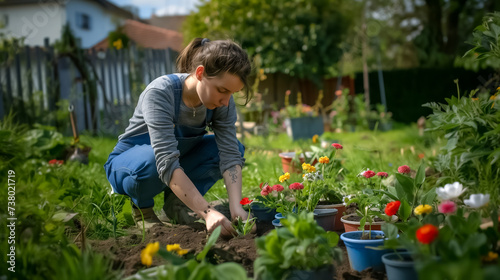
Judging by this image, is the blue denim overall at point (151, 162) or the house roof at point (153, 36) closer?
the blue denim overall at point (151, 162)

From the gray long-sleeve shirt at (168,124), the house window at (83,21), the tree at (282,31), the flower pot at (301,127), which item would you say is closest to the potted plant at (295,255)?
the gray long-sleeve shirt at (168,124)

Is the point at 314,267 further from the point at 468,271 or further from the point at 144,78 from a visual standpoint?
the point at 144,78

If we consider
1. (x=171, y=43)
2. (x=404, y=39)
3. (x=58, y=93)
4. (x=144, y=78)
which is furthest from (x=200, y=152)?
(x=171, y=43)

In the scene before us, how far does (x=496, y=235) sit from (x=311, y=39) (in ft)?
29.2

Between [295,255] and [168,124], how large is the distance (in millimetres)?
972

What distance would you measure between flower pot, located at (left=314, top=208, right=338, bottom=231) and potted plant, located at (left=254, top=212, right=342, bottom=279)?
2.06 ft

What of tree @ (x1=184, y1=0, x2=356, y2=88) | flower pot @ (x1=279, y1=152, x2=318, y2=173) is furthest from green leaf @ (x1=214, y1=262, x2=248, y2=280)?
tree @ (x1=184, y1=0, x2=356, y2=88)

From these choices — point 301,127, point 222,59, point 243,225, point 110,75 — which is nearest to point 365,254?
point 243,225

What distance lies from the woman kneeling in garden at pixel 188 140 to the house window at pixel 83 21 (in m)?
20.2

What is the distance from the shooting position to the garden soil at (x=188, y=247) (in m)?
1.44

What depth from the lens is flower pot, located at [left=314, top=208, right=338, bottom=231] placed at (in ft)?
6.18

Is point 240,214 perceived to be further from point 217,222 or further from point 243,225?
point 217,222

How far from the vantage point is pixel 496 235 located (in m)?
1.17

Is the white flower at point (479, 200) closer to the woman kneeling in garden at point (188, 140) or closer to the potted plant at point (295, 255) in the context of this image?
the potted plant at point (295, 255)
